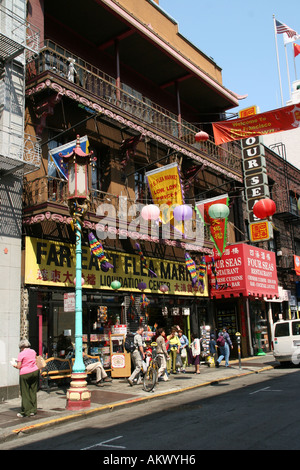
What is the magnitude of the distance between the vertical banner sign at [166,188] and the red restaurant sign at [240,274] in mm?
5563

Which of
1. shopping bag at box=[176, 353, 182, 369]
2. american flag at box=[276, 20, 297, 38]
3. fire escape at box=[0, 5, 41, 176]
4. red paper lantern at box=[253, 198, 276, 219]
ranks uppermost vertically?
american flag at box=[276, 20, 297, 38]

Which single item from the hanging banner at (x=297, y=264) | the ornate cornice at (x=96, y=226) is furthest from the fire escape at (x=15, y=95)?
the hanging banner at (x=297, y=264)

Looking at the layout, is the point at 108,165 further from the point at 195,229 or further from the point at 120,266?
the point at 195,229

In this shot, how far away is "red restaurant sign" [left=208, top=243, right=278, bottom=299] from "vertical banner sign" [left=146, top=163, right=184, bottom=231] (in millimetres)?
5563

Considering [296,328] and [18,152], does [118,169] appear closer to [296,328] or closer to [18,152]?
[18,152]

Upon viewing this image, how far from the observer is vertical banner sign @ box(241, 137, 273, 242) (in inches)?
932

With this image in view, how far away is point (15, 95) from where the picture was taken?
1328 cm

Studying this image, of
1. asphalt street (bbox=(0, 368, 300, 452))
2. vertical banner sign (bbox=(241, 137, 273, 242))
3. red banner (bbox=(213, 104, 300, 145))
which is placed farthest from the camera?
vertical banner sign (bbox=(241, 137, 273, 242))

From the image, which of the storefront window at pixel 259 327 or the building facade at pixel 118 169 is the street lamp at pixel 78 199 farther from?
the storefront window at pixel 259 327

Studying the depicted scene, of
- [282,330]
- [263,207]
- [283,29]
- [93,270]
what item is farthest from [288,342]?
[283,29]

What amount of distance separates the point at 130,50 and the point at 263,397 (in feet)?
48.4

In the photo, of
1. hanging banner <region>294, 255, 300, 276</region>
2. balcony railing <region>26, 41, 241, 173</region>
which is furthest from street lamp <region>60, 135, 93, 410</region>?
hanging banner <region>294, 255, 300, 276</region>

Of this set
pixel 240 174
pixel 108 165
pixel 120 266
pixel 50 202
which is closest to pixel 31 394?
pixel 50 202

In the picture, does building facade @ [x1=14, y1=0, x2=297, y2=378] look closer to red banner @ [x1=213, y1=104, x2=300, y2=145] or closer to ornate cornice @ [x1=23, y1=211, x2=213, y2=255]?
ornate cornice @ [x1=23, y1=211, x2=213, y2=255]
